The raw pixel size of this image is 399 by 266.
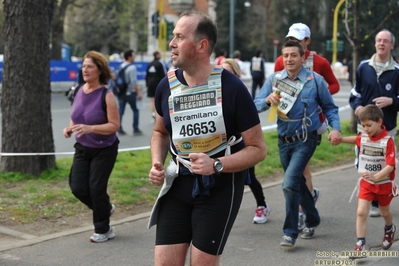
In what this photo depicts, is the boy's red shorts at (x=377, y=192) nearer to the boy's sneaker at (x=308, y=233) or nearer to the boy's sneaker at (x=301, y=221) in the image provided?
the boy's sneaker at (x=308, y=233)

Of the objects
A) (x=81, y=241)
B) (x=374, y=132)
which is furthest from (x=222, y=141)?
(x=81, y=241)

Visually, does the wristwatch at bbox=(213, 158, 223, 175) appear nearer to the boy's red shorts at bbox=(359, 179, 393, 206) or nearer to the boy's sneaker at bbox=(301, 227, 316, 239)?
the boy's red shorts at bbox=(359, 179, 393, 206)

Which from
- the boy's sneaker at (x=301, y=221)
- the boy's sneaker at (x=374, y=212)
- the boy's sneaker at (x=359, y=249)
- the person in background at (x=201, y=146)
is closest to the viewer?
the person in background at (x=201, y=146)

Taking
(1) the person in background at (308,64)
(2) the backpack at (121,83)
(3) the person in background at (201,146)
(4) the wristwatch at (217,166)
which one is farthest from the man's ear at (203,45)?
(2) the backpack at (121,83)

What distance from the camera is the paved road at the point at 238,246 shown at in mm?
6137

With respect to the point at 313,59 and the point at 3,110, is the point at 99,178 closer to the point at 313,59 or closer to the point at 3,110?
the point at 313,59

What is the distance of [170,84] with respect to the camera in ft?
13.6

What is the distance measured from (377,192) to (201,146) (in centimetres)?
280

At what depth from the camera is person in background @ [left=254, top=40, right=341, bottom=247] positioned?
21.2 ft

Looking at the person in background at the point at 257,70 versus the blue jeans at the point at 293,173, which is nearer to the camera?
the blue jeans at the point at 293,173

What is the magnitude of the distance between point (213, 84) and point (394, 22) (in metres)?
14.8

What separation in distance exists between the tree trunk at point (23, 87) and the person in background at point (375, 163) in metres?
4.31

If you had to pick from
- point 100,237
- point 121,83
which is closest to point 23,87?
point 100,237

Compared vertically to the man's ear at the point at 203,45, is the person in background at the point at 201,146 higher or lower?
lower
